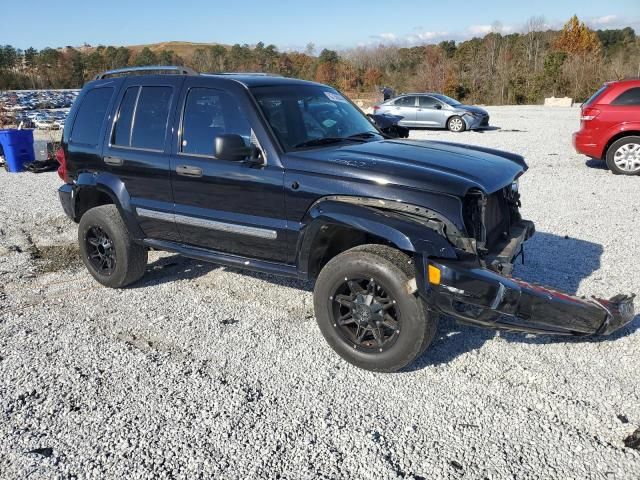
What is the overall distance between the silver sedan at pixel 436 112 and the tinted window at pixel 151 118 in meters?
15.8

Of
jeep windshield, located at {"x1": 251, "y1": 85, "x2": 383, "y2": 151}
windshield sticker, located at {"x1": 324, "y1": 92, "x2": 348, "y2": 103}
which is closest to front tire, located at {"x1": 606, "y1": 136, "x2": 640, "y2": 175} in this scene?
jeep windshield, located at {"x1": 251, "y1": 85, "x2": 383, "y2": 151}

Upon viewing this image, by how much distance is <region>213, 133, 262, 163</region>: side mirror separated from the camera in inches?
153

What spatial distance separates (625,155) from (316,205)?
8.96 meters

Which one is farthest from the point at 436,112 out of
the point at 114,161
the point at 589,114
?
the point at 114,161

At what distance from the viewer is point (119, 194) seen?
4988mm

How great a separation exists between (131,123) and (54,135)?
1652 cm

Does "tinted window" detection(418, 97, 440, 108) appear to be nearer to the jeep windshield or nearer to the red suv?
the red suv

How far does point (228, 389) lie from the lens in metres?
3.57

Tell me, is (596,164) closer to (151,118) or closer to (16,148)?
(151,118)

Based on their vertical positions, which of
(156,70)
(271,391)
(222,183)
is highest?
(156,70)

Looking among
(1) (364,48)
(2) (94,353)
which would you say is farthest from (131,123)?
(1) (364,48)

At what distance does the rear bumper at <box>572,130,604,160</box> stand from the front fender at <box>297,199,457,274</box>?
346 inches

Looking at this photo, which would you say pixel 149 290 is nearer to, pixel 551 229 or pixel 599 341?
pixel 599 341

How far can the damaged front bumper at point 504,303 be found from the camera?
10.8 ft
